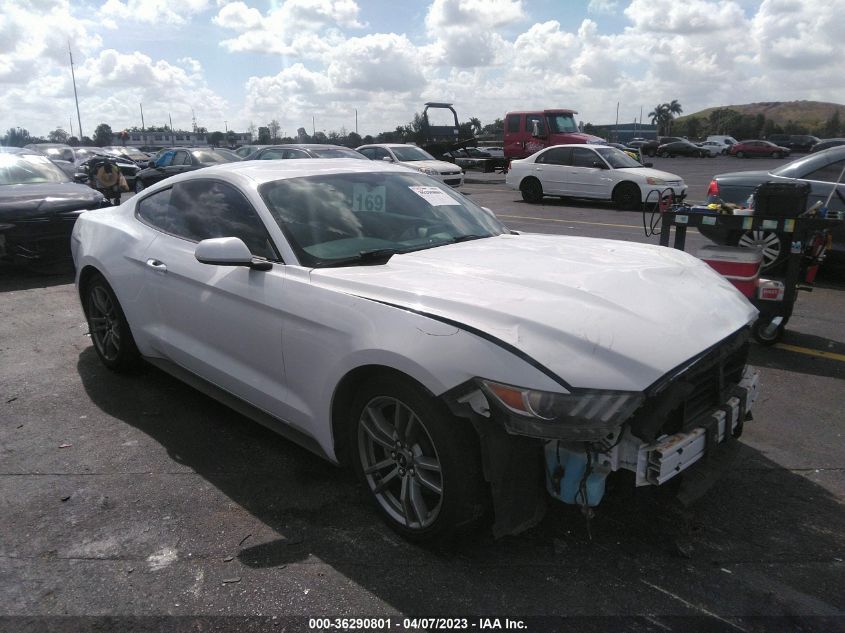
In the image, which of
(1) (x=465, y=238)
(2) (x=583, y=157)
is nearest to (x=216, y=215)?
(1) (x=465, y=238)

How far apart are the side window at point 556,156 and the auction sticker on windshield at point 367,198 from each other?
43.8 ft

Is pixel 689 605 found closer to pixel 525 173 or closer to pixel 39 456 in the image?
pixel 39 456

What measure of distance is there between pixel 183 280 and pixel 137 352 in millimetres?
1175

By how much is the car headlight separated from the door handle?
2.55 m

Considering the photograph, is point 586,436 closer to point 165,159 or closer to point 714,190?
point 714,190

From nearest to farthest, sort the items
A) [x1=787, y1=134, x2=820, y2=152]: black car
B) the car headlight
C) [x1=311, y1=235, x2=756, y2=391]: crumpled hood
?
the car headlight
[x1=311, y1=235, x2=756, y2=391]: crumpled hood
[x1=787, y1=134, x2=820, y2=152]: black car

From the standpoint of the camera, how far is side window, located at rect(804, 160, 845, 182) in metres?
7.38

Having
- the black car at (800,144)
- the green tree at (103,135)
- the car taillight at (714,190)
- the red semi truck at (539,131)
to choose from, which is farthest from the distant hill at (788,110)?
the car taillight at (714,190)

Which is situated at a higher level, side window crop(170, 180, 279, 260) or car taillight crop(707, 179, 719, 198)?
side window crop(170, 180, 279, 260)

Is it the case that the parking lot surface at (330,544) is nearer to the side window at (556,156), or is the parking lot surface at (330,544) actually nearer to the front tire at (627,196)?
the front tire at (627,196)

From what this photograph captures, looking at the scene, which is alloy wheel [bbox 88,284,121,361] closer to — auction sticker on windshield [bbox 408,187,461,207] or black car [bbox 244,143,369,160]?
auction sticker on windshield [bbox 408,187,461,207]

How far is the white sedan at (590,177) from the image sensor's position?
1479 cm

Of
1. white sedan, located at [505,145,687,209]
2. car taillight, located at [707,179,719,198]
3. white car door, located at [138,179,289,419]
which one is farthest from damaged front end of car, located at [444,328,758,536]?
white sedan, located at [505,145,687,209]

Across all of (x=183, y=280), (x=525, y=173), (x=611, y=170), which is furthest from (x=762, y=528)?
(x=525, y=173)
